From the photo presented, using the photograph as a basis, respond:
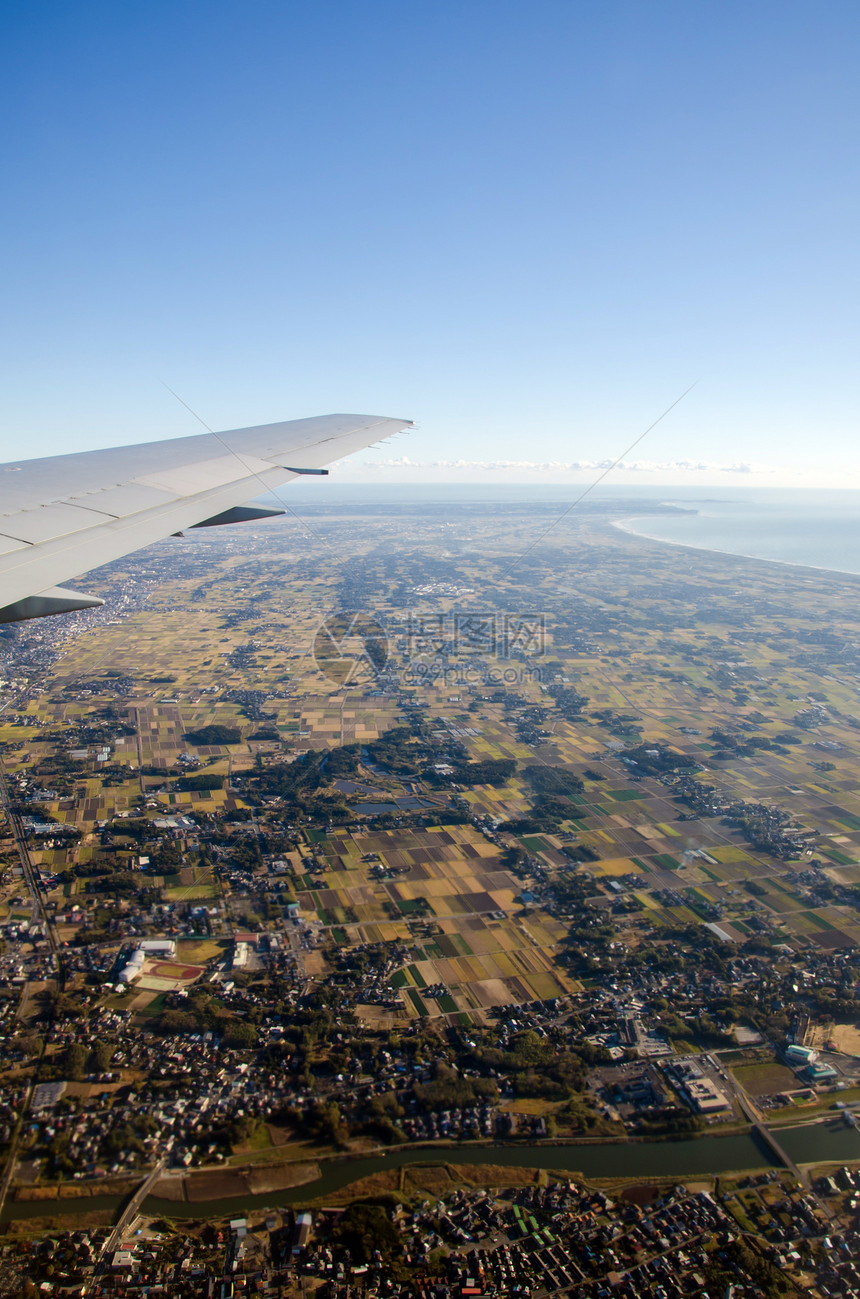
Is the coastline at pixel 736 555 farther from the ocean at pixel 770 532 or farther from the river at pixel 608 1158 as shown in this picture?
the river at pixel 608 1158

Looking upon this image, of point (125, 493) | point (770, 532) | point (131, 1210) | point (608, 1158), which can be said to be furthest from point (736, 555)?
point (125, 493)

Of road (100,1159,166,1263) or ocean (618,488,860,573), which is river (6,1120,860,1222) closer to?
road (100,1159,166,1263)

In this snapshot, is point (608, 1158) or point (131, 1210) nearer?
point (131, 1210)

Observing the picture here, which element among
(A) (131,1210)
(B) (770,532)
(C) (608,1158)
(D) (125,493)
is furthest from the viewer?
(B) (770,532)

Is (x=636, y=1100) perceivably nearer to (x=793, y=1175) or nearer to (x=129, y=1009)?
(x=793, y=1175)

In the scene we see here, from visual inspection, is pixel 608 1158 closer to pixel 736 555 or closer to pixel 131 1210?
pixel 131 1210

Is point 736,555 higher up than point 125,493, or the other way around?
point 125,493

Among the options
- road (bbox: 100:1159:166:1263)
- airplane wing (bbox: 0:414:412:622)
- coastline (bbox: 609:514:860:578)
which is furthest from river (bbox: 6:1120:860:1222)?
coastline (bbox: 609:514:860:578)

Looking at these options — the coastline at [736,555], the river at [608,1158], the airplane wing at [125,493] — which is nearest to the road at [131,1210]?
the river at [608,1158]
